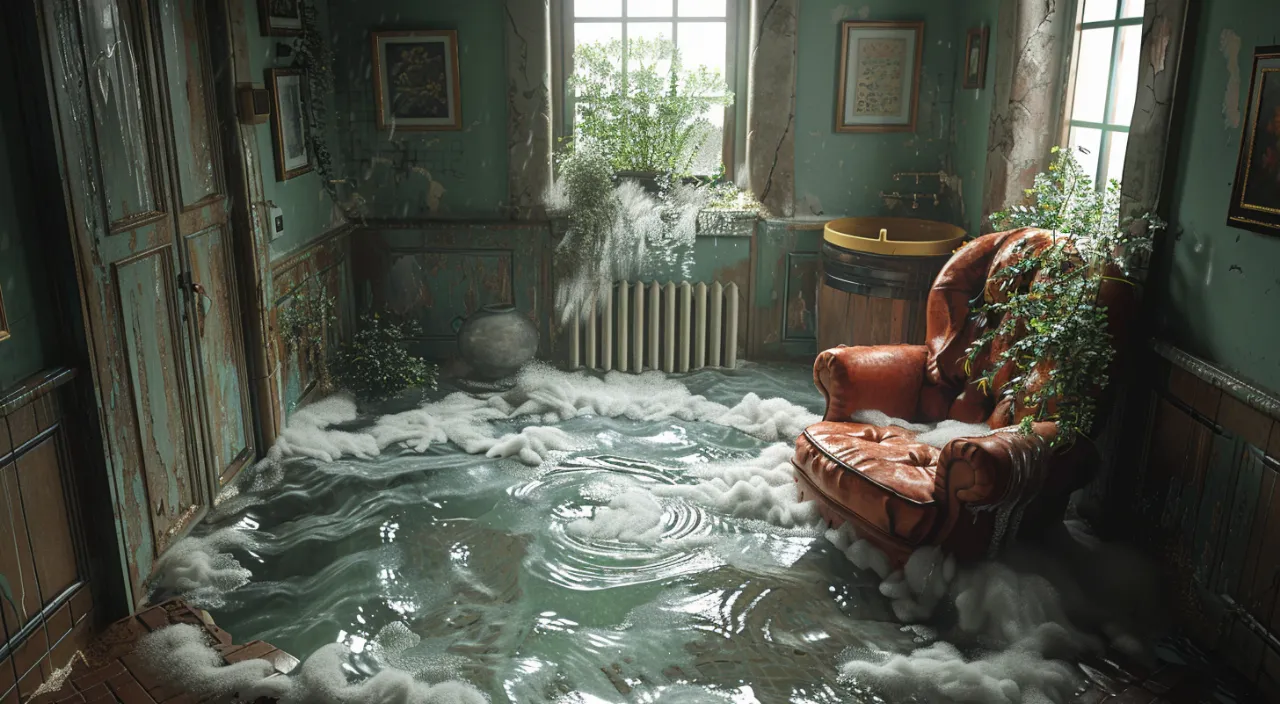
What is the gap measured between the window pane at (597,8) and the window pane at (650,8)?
69mm

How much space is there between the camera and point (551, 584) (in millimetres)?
3068

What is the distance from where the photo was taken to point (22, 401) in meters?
2.43

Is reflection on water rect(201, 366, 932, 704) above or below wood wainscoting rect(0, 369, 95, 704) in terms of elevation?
below

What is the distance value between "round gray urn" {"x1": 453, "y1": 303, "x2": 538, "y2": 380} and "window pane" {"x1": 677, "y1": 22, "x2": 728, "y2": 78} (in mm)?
1778

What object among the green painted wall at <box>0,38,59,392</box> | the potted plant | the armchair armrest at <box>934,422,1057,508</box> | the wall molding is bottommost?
the armchair armrest at <box>934,422,1057,508</box>

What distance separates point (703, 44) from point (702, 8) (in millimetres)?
198

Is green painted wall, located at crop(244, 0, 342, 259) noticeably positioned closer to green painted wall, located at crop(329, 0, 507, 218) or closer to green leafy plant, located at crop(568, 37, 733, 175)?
green painted wall, located at crop(329, 0, 507, 218)

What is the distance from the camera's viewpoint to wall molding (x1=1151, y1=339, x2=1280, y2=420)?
8.11 ft

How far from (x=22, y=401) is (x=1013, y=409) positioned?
3.13 meters

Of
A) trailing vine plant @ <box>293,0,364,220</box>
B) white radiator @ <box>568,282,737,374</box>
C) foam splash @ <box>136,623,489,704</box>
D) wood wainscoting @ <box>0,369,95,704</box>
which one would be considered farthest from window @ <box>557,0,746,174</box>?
foam splash @ <box>136,623,489,704</box>

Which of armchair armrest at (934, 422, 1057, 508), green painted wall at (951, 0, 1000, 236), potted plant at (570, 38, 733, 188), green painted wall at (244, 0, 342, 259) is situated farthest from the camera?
potted plant at (570, 38, 733, 188)

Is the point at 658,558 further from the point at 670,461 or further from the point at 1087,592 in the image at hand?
the point at 1087,592

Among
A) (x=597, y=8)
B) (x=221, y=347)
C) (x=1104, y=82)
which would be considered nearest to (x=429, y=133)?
(x=597, y=8)

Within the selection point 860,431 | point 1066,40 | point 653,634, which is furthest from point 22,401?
point 1066,40
